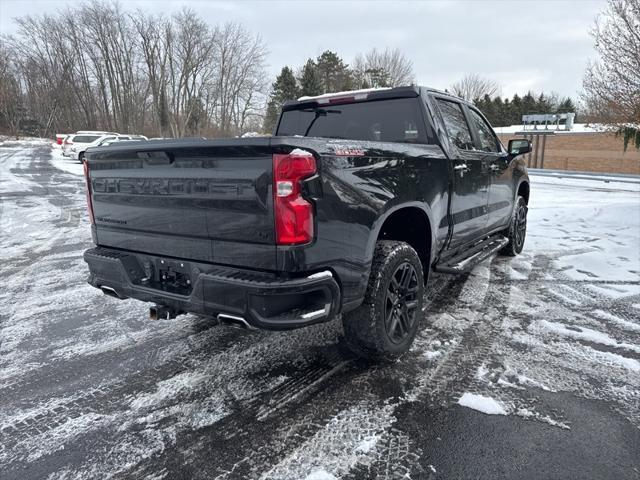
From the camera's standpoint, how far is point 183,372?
10.1 ft

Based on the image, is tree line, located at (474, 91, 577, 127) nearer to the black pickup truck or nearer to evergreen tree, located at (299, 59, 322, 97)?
evergreen tree, located at (299, 59, 322, 97)

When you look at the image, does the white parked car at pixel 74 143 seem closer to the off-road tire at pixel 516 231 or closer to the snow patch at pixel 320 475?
the off-road tire at pixel 516 231

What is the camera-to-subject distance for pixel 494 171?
190 inches

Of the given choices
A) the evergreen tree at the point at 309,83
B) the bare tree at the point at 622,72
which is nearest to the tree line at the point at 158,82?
the evergreen tree at the point at 309,83

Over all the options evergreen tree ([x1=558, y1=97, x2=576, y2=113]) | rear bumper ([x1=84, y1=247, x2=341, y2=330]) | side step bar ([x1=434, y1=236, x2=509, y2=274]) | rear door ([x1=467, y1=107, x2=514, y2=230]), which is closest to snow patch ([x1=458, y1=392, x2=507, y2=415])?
rear bumper ([x1=84, y1=247, x2=341, y2=330])

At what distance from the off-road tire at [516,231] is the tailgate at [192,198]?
4614mm

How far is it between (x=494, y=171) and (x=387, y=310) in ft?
8.61

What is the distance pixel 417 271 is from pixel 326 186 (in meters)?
1.29

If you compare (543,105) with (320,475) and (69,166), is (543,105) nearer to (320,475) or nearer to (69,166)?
(69,166)

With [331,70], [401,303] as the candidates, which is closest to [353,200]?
[401,303]

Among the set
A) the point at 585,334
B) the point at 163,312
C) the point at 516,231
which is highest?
the point at 163,312

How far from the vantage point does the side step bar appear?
3818mm

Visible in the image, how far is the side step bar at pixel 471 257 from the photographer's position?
3.82m

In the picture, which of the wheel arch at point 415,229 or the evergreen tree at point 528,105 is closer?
the wheel arch at point 415,229
